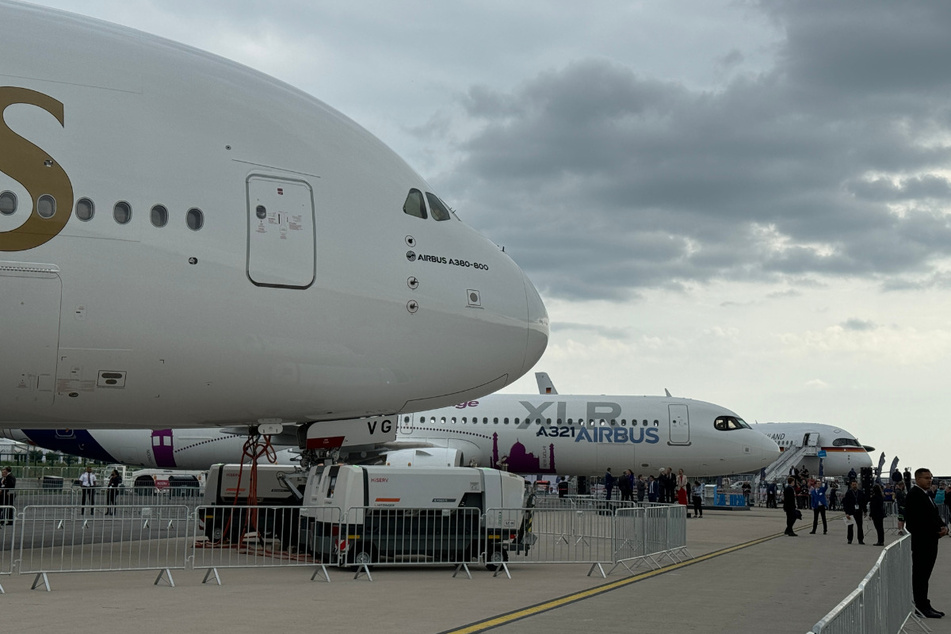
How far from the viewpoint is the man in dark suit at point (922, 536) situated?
33.8 feet

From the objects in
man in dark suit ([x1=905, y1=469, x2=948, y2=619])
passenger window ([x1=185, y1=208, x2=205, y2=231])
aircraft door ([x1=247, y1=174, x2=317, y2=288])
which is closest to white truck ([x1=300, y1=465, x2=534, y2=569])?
aircraft door ([x1=247, y1=174, x2=317, y2=288])

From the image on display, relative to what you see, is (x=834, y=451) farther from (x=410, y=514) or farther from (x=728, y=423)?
(x=410, y=514)

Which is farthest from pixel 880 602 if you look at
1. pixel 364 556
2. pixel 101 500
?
pixel 101 500

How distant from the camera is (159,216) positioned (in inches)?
421

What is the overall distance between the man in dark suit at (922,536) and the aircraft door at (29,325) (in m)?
9.08

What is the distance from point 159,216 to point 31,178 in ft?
4.19

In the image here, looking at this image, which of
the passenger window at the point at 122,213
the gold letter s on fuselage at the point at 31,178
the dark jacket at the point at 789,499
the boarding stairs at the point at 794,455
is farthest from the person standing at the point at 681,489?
the gold letter s on fuselage at the point at 31,178

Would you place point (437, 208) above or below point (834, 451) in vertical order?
above

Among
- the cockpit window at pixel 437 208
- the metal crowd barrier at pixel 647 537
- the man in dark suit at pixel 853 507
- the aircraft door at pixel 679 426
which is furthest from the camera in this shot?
the aircraft door at pixel 679 426

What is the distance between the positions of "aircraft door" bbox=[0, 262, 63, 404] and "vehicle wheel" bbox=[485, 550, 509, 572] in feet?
19.4

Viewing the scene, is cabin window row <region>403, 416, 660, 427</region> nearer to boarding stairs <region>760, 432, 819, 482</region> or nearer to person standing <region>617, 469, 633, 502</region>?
person standing <region>617, 469, 633, 502</region>

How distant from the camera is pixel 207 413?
11.8m

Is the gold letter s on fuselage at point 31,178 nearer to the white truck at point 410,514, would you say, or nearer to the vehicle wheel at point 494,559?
the white truck at point 410,514

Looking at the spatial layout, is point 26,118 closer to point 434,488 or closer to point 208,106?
point 208,106
